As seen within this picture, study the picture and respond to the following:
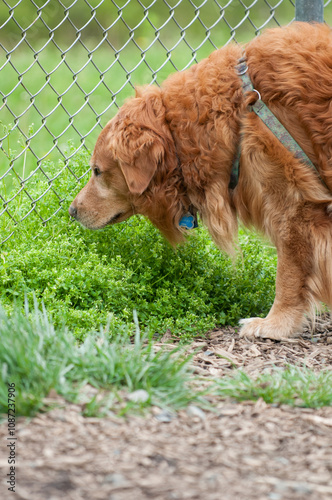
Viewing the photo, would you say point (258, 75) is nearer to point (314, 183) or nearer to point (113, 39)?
point (314, 183)

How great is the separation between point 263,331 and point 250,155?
103 cm

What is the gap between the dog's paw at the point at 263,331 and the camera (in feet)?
11.5

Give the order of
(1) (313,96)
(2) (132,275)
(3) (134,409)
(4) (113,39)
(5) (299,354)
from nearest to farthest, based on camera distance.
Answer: (3) (134,409) < (1) (313,96) < (5) (299,354) < (2) (132,275) < (4) (113,39)

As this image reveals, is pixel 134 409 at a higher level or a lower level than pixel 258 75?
lower

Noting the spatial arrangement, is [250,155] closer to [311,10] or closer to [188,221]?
[188,221]

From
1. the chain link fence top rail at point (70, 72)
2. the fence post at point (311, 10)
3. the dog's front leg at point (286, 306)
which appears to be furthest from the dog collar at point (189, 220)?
the fence post at point (311, 10)

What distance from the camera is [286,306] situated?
11.6 ft

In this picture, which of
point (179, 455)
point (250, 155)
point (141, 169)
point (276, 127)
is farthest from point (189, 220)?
point (179, 455)

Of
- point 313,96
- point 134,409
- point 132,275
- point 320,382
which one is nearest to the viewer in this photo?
point 134,409

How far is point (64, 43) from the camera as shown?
23.3ft

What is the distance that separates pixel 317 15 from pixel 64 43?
395 cm

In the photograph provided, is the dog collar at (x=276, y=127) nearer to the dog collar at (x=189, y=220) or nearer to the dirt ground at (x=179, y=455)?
the dog collar at (x=189, y=220)

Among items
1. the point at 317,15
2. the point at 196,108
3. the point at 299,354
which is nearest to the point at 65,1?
the point at 317,15

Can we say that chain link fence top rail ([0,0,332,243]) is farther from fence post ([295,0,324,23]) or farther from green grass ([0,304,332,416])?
green grass ([0,304,332,416])
